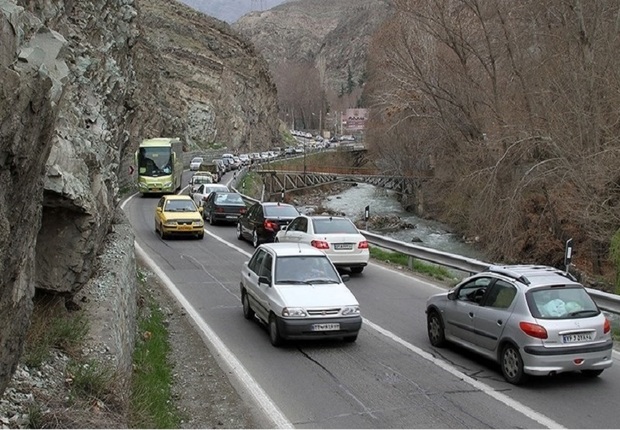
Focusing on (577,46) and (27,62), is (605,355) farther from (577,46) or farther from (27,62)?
(577,46)

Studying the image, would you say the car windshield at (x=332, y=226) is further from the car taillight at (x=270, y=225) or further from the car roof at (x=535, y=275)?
the car roof at (x=535, y=275)

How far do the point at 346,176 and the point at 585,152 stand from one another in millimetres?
47091

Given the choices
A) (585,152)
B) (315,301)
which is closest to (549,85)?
(585,152)

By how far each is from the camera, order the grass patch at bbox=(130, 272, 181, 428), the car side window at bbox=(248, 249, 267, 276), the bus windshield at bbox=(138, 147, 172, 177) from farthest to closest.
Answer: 1. the bus windshield at bbox=(138, 147, 172, 177)
2. the car side window at bbox=(248, 249, 267, 276)
3. the grass patch at bbox=(130, 272, 181, 428)

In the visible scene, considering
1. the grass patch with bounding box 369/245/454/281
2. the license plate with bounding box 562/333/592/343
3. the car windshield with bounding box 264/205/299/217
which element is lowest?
the grass patch with bounding box 369/245/454/281

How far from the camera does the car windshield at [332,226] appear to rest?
61.5ft

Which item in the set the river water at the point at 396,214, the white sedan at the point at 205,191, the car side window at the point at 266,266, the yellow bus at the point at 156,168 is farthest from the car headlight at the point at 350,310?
the yellow bus at the point at 156,168

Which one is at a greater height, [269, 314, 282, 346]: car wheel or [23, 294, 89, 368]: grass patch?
[23, 294, 89, 368]: grass patch

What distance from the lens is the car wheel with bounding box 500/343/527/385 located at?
907 centimetres

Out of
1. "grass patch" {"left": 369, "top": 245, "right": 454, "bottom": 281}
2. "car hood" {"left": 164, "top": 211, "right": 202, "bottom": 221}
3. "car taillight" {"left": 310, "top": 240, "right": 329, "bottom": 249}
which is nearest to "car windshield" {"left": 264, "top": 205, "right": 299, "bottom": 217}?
"grass patch" {"left": 369, "top": 245, "right": 454, "bottom": 281}

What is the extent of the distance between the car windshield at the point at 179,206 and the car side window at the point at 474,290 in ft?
57.8

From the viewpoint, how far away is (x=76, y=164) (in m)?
9.64

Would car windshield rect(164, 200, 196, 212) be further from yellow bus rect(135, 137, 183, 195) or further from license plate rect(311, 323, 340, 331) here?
yellow bus rect(135, 137, 183, 195)

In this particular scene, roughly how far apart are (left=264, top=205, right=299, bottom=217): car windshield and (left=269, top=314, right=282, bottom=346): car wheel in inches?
480
